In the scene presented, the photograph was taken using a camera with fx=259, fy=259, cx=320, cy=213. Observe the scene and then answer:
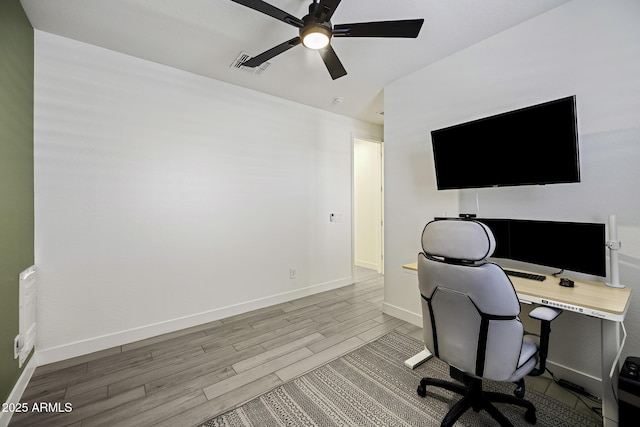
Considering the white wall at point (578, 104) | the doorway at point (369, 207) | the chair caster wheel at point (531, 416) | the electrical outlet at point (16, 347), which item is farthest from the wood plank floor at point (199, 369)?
the doorway at point (369, 207)

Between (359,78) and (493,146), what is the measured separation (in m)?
1.68

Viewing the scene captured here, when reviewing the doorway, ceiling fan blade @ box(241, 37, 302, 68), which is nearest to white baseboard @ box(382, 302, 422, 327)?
the doorway

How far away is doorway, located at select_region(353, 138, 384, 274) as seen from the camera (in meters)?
5.18

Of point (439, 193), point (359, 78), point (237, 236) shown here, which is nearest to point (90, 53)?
point (237, 236)

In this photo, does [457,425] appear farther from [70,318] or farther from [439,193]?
[70,318]

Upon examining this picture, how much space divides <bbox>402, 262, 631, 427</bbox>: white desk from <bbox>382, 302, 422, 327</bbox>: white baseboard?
1441mm

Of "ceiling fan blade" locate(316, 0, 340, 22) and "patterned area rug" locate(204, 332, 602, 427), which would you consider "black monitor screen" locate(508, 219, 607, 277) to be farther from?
"ceiling fan blade" locate(316, 0, 340, 22)

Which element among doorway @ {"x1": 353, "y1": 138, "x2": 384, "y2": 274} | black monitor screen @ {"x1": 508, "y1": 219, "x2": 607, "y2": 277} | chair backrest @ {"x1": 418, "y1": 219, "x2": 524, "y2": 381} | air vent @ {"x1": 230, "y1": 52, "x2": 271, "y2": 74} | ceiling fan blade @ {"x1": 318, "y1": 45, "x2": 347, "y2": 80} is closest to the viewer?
chair backrest @ {"x1": 418, "y1": 219, "x2": 524, "y2": 381}

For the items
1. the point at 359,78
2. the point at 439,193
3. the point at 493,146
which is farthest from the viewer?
the point at 359,78

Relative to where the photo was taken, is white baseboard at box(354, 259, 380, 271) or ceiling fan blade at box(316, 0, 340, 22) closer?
ceiling fan blade at box(316, 0, 340, 22)

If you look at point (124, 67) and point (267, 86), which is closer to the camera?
point (124, 67)

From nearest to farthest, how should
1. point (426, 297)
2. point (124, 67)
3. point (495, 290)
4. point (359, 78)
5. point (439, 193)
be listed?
1. point (495, 290)
2. point (426, 297)
3. point (124, 67)
4. point (439, 193)
5. point (359, 78)

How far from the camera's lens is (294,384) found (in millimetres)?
1904

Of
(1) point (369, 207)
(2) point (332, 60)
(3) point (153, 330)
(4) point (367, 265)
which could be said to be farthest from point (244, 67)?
(4) point (367, 265)
